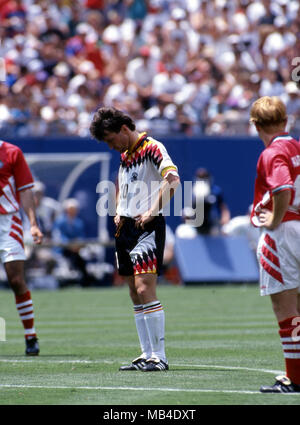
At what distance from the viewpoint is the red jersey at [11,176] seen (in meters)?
10.3

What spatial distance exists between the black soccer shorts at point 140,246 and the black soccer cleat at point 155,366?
74 centimetres

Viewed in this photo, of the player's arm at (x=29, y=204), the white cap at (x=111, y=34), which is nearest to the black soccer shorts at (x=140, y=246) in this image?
the player's arm at (x=29, y=204)

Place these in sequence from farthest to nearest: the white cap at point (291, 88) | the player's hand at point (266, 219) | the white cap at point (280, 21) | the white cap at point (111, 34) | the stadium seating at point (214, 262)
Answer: the white cap at point (111, 34), the white cap at point (280, 21), the white cap at point (291, 88), the stadium seating at point (214, 262), the player's hand at point (266, 219)

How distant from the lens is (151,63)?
2367 centimetres

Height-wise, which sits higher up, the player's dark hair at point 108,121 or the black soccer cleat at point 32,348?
the player's dark hair at point 108,121

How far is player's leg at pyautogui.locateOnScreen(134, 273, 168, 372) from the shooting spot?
27.8 feet

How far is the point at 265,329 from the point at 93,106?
456 inches

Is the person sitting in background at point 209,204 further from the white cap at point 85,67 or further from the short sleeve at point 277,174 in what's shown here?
the short sleeve at point 277,174

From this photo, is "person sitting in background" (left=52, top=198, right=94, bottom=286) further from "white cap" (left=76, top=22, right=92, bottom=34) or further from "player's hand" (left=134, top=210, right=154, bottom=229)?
"player's hand" (left=134, top=210, right=154, bottom=229)

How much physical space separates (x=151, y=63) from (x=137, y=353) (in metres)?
14.7

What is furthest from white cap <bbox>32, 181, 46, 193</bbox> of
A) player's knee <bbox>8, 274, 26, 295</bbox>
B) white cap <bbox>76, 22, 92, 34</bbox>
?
player's knee <bbox>8, 274, 26, 295</bbox>

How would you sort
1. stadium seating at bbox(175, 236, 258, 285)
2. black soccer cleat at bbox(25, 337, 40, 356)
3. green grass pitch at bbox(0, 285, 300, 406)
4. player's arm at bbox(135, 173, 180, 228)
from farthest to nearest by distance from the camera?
stadium seating at bbox(175, 236, 258, 285) → black soccer cleat at bbox(25, 337, 40, 356) → player's arm at bbox(135, 173, 180, 228) → green grass pitch at bbox(0, 285, 300, 406)

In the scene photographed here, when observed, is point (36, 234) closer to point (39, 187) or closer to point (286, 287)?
point (286, 287)

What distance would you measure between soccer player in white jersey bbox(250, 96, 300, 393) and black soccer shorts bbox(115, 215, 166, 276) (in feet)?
5.86
